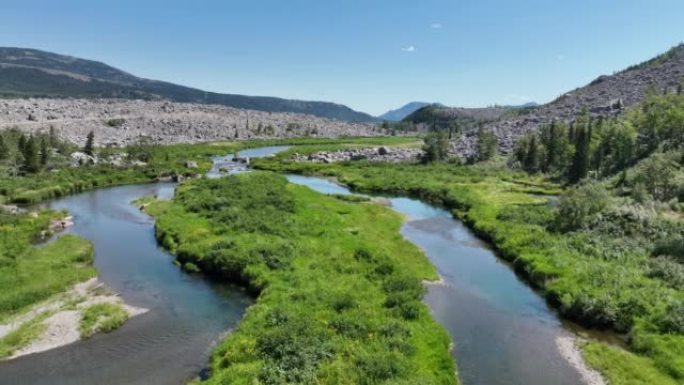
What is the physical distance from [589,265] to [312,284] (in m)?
24.8

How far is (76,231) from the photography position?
59594mm

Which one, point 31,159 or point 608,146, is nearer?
point 31,159

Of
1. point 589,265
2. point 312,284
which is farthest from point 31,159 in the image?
point 589,265

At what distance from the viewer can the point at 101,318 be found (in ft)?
113

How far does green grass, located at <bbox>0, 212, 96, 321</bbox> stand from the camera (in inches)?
1457

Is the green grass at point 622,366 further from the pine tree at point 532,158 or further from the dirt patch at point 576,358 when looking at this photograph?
the pine tree at point 532,158

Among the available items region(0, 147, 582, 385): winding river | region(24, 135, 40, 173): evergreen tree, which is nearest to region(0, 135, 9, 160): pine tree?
region(24, 135, 40, 173): evergreen tree

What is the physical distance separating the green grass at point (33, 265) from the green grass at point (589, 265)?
40304 mm

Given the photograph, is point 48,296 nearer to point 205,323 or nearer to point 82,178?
point 205,323

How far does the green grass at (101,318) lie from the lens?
108 feet

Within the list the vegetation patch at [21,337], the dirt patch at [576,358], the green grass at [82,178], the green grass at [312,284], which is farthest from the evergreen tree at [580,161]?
the vegetation patch at [21,337]

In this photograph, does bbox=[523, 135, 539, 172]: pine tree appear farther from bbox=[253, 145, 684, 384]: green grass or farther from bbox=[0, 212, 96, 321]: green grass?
bbox=[0, 212, 96, 321]: green grass

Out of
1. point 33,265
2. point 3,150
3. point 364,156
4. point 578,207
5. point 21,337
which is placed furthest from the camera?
point 364,156

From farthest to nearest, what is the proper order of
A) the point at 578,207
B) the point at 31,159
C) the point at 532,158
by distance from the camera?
1. the point at 532,158
2. the point at 31,159
3. the point at 578,207
